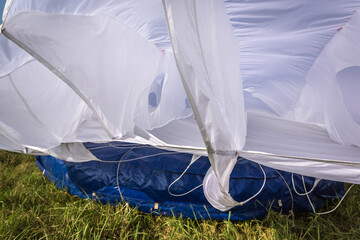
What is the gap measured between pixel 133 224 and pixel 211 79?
1.11m

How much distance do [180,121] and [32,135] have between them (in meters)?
1.29

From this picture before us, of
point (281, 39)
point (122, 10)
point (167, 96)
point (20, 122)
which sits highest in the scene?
point (122, 10)

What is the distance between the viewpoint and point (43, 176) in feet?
7.93

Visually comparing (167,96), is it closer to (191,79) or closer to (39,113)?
(39,113)

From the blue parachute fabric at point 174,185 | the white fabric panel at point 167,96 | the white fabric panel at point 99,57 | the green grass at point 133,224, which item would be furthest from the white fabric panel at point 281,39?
the green grass at point 133,224

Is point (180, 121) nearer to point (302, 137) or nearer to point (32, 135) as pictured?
point (302, 137)

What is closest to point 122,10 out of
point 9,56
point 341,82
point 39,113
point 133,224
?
point 9,56

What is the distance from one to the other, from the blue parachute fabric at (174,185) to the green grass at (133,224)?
60 millimetres

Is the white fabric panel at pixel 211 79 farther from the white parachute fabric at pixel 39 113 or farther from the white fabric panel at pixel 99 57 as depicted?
the white parachute fabric at pixel 39 113

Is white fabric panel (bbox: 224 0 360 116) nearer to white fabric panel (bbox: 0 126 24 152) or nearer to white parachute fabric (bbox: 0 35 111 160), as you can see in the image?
white parachute fabric (bbox: 0 35 111 160)

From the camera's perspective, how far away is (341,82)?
7.70 feet

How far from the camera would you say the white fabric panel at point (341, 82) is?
2.09 m

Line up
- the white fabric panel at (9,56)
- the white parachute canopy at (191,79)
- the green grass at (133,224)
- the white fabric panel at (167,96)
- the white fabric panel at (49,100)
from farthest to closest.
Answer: the white fabric panel at (167,96)
the white fabric panel at (49,100)
the green grass at (133,224)
the white fabric panel at (9,56)
the white parachute canopy at (191,79)

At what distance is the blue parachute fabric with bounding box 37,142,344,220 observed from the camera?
1.76 m
